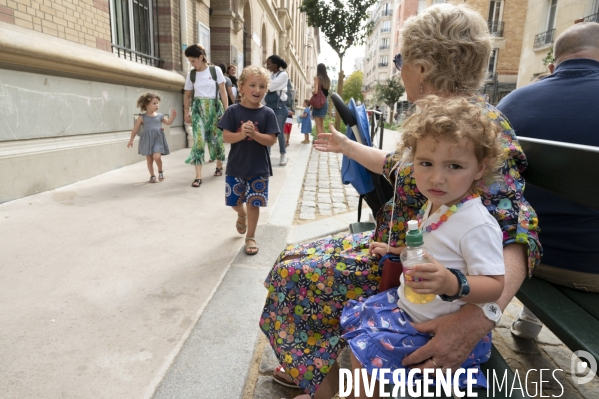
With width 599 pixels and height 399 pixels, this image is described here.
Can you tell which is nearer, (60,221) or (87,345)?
(87,345)

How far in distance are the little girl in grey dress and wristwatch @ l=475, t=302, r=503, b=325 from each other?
531 cm

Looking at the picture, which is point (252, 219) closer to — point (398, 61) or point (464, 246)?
point (398, 61)

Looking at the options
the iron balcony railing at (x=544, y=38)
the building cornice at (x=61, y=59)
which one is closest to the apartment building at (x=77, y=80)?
the building cornice at (x=61, y=59)

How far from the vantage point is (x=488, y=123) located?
1306 millimetres

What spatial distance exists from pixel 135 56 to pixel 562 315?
26.7 feet

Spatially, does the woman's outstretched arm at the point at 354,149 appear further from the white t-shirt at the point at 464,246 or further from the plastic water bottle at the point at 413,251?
the plastic water bottle at the point at 413,251

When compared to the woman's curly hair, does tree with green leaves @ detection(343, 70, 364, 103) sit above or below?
above

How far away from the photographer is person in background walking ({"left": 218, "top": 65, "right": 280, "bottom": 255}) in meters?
3.57

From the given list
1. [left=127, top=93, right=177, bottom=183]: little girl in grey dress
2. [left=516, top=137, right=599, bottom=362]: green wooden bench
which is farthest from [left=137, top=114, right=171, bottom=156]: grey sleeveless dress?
[left=516, top=137, right=599, bottom=362]: green wooden bench

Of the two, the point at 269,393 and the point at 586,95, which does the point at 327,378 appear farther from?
Answer: the point at 586,95

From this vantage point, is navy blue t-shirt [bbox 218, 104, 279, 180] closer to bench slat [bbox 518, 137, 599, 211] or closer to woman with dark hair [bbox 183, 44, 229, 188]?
bench slat [bbox 518, 137, 599, 211]

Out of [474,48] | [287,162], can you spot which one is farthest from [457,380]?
[287,162]

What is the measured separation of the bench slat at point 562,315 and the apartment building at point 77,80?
480 centimetres

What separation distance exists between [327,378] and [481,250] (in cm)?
86
